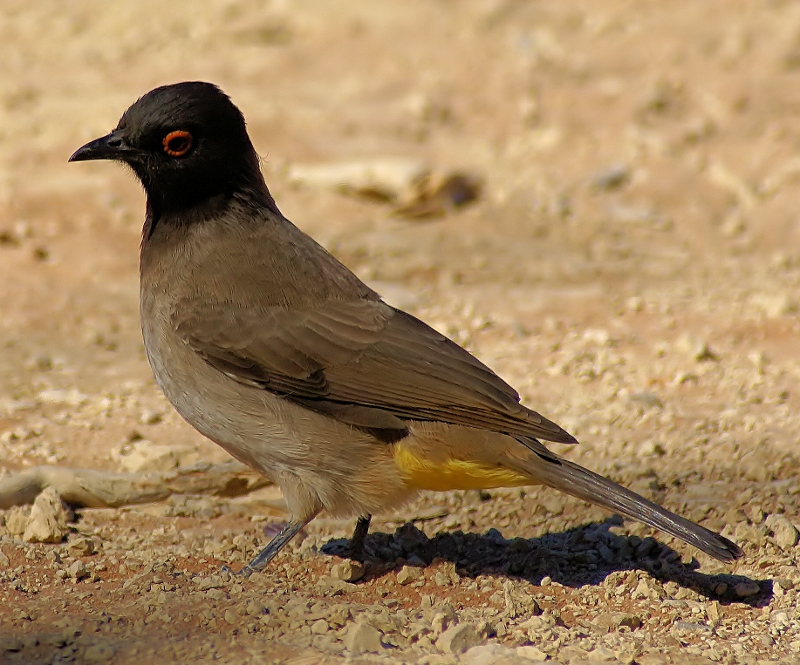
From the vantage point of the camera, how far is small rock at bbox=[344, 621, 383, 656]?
13.3 ft

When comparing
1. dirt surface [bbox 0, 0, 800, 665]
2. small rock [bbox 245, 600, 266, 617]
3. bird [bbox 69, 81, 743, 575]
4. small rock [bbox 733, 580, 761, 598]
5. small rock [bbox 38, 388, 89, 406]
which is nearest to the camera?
small rock [bbox 245, 600, 266, 617]

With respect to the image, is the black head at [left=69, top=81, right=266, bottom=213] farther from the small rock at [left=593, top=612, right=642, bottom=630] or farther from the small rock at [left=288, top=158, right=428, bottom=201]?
the small rock at [left=288, top=158, right=428, bottom=201]

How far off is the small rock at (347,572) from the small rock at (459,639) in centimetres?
90

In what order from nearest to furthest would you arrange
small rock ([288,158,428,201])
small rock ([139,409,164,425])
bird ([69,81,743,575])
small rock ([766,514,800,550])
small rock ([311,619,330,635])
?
small rock ([311,619,330,635]) < bird ([69,81,743,575]) < small rock ([766,514,800,550]) < small rock ([139,409,164,425]) < small rock ([288,158,428,201])

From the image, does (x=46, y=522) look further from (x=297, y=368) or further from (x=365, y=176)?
(x=365, y=176)

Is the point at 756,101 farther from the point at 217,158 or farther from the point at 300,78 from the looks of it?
the point at 217,158

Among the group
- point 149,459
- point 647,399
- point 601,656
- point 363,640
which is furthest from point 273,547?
point 647,399

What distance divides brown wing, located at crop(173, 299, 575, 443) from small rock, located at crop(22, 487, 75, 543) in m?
1.00

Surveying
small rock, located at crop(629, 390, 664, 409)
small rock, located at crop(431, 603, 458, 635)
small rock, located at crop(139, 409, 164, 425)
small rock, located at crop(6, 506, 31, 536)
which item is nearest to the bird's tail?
small rock, located at crop(431, 603, 458, 635)

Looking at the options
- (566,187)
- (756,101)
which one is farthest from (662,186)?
(756,101)

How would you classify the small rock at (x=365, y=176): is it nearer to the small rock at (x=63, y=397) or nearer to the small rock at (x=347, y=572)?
the small rock at (x=63, y=397)

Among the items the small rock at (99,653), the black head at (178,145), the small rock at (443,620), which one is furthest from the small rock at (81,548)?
the small rock at (443,620)

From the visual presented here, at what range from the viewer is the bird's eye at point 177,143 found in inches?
219

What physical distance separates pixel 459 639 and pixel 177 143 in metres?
2.73
